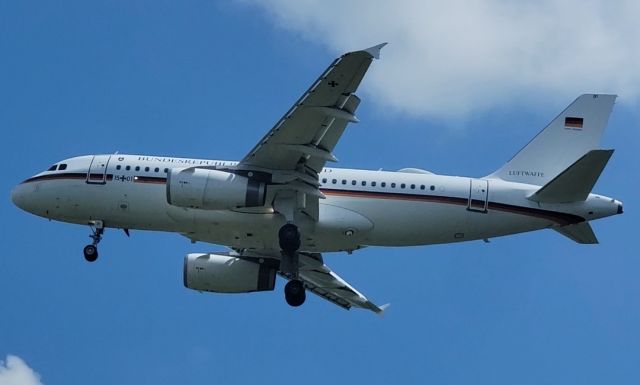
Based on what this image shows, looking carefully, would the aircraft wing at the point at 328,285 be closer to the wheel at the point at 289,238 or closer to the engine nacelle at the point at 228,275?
the engine nacelle at the point at 228,275

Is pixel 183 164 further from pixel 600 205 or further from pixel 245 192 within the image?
pixel 600 205

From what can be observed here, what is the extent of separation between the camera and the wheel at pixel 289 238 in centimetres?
4959

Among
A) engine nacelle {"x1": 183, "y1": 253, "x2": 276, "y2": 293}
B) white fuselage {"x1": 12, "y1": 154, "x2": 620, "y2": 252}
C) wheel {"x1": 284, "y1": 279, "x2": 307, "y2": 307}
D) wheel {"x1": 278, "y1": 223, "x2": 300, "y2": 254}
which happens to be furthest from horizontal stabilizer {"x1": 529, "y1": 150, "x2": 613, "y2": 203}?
engine nacelle {"x1": 183, "y1": 253, "x2": 276, "y2": 293}

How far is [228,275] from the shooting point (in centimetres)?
5609

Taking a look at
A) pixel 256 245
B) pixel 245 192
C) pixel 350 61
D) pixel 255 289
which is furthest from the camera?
pixel 255 289

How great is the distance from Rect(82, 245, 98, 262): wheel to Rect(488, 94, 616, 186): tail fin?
1591cm

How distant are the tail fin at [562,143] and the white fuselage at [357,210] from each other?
1.22m

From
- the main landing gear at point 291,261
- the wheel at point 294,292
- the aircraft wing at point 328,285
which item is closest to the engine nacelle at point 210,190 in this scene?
the main landing gear at point 291,261

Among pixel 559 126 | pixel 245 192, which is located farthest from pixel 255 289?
pixel 559 126

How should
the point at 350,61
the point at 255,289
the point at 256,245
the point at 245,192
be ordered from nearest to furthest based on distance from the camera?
the point at 350,61 < the point at 245,192 < the point at 256,245 < the point at 255,289

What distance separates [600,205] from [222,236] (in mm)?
14206

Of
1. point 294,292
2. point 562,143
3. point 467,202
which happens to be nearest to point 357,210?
point 294,292

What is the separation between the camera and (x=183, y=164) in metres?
52.7

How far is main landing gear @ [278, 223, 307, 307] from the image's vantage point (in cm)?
4962
